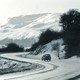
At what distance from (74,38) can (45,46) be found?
37342 mm

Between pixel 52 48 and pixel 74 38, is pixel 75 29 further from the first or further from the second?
pixel 52 48

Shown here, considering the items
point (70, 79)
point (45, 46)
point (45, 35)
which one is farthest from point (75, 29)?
point (70, 79)

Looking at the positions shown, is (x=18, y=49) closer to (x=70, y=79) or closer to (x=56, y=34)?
(x=56, y=34)

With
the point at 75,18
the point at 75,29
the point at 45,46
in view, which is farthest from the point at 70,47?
the point at 45,46

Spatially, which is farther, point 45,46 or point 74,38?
point 45,46

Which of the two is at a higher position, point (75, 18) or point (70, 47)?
point (75, 18)

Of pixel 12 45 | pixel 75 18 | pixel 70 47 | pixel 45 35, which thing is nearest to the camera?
pixel 70 47

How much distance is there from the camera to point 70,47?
88.1m

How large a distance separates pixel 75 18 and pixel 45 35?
2970 centimetres

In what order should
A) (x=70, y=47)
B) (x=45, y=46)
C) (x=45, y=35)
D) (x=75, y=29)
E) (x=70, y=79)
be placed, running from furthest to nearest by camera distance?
1. (x=45, y=35)
2. (x=45, y=46)
3. (x=75, y=29)
4. (x=70, y=47)
5. (x=70, y=79)

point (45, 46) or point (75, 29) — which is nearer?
point (75, 29)

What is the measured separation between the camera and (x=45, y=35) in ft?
445

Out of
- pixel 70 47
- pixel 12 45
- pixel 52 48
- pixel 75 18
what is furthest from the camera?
pixel 12 45

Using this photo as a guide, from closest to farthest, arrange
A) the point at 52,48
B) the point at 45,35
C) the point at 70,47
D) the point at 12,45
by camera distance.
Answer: the point at 70,47
the point at 52,48
the point at 45,35
the point at 12,45
